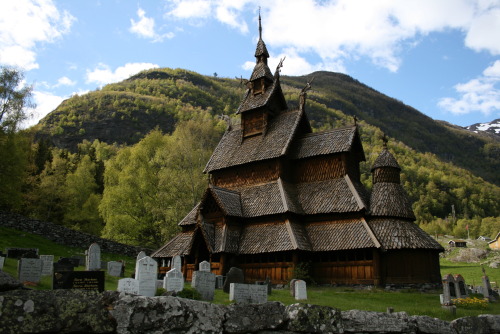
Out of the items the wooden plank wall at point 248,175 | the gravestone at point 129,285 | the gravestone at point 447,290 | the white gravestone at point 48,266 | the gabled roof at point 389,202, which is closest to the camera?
the gravestone at point 129,285

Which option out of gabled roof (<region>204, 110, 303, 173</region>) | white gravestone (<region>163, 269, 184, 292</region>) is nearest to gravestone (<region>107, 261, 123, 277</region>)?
white gravestone (<region>163, 269, 184, 292</region>)

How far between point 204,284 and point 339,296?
869cm

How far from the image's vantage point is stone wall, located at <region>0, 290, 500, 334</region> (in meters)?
3.83

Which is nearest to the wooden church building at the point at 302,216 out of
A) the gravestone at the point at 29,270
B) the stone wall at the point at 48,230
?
the stone wall at the point at 48,230

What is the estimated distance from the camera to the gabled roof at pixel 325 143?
28.9m

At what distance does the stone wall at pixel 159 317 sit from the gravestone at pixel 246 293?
26.6 ft

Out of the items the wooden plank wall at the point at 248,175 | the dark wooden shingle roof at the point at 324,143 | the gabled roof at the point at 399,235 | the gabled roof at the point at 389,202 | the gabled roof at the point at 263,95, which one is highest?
the gabled roof at the point at 263,95

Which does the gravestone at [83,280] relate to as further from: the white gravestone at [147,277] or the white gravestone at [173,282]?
the white gravestone at [173,282]

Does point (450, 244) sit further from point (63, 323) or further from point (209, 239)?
point (63, 323)

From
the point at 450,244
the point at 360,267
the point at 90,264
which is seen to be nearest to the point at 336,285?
the point at 360,267

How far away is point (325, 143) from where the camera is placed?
29.9 meters

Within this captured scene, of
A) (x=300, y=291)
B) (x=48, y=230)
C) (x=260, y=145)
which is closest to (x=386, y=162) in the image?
(x=260, y=145)

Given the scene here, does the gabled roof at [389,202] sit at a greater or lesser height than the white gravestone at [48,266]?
greater

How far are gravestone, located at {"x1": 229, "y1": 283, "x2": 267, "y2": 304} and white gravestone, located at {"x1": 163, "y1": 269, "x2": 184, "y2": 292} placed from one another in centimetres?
194
